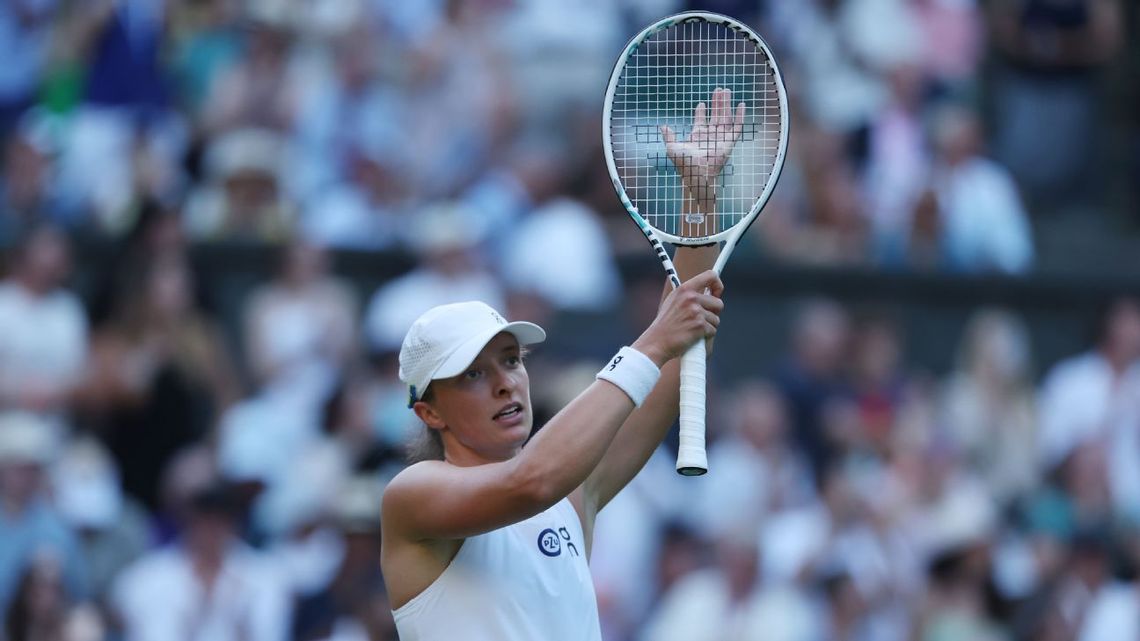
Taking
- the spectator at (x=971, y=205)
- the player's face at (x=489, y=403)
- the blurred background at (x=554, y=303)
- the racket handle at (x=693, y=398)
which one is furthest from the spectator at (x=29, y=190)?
the racket handle at (x=693, y=398)

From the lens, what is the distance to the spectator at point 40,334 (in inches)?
385

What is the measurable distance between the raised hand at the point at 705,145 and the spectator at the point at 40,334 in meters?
5.62

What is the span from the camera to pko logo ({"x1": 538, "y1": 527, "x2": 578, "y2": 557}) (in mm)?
4734

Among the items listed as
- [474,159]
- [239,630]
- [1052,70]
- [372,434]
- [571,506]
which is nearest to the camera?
[571,506]

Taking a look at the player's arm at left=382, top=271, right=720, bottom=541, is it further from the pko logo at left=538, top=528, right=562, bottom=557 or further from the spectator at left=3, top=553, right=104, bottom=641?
the spectator at left=3, top=553, right=104, bottom=641

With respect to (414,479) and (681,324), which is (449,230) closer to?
(414,479)

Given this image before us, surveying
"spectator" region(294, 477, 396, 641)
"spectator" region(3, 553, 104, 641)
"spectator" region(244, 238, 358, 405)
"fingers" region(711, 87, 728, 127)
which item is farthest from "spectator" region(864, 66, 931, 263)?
"fingers" region(711, 87, 728, 127)

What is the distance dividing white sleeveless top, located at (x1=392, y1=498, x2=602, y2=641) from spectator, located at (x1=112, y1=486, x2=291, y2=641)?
417 cm

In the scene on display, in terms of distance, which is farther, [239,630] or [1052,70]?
[1052,70]

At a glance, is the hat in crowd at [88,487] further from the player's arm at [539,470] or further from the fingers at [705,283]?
the fingers at [705,283]

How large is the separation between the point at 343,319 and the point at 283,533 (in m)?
1.38

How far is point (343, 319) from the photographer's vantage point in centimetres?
1022

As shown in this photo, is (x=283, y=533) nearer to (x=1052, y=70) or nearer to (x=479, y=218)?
(x=479, y=218)

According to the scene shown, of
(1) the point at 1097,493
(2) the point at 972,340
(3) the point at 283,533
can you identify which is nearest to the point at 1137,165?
(2) the point at 972,340
